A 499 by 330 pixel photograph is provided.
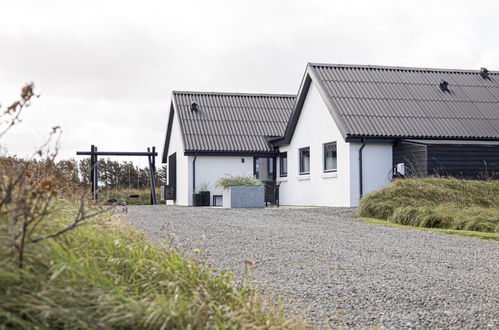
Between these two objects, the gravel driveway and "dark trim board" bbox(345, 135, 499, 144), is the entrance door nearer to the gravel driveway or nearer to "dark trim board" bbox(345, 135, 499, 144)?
"dark trim board" bbox(345, 135, 499, 144)

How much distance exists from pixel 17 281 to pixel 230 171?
75.3 feet

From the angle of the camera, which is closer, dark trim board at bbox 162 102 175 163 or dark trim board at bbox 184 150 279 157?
dark trim board at bbox 184 150 279 157

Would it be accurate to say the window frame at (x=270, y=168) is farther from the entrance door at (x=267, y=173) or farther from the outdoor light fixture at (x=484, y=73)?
the outdoor light fixture at (x=484, y=73)

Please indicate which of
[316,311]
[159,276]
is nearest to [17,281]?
[159,276]

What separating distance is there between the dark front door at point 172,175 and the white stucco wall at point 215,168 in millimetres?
3283

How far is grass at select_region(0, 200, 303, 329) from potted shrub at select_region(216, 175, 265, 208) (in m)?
16.0

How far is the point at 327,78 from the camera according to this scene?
2270 centimetres

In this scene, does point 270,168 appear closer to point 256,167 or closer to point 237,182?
point 256,167

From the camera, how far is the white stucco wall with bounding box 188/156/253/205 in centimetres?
2562

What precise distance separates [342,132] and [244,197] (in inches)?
142

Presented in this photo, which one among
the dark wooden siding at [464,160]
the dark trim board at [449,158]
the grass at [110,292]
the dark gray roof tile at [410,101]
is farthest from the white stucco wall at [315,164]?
the grass at [110,292]

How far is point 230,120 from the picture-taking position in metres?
27.2

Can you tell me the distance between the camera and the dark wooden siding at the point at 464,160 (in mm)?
19250

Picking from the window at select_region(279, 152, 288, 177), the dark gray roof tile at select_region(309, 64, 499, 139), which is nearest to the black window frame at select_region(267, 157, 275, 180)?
the window at select_region(279, 152, 288, 177)
